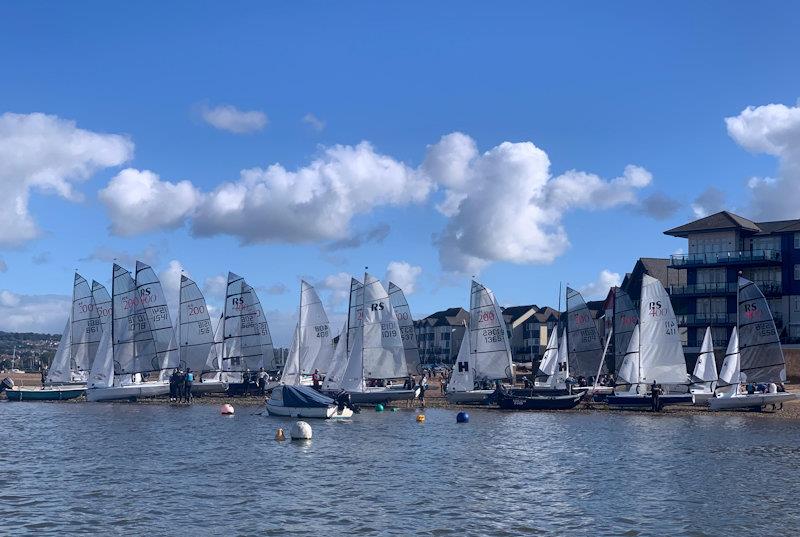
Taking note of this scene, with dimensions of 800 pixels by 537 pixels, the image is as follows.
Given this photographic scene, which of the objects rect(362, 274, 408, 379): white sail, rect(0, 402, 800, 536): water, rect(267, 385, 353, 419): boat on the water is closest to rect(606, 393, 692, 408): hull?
rect(0, 402, 800, 536): water

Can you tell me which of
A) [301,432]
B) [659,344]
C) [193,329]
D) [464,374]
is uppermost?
[193,329]

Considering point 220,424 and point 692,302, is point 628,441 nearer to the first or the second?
point 220,424

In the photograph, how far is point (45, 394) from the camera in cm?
6988

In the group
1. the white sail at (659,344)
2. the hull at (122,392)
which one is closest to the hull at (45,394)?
the hull at (122,392)

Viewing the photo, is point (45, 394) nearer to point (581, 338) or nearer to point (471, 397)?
point (471, 397)

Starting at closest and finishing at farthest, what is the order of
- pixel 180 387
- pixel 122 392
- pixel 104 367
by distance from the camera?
1. pixel 122 392
2. pixel 180 387
3. pixel 104 367

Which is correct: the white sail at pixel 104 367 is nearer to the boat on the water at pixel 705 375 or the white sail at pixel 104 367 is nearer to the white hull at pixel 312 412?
the white hull at pixel 312 412

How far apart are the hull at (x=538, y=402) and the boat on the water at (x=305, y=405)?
12.0m

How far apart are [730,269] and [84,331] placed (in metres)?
60.0

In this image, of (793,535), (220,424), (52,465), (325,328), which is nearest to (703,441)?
(793,535)

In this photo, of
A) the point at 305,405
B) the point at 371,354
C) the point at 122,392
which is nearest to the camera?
the point at 305,405

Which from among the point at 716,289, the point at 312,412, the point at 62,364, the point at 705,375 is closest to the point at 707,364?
the point at 705,375

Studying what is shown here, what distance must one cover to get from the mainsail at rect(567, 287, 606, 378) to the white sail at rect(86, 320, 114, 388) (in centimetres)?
3545

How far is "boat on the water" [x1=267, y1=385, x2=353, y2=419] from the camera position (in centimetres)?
5269
